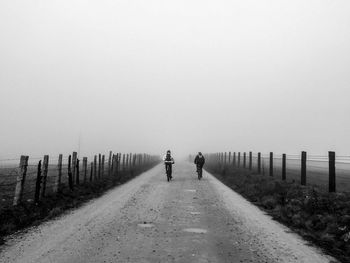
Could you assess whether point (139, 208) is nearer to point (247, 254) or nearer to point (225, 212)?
point (225, 212)

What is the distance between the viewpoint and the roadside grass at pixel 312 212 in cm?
862

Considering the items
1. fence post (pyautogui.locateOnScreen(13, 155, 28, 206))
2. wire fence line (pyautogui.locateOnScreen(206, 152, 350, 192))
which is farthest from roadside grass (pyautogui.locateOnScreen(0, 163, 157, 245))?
wire fence line (pyautogui.locateOnScreen(206, 152, 350, 192))

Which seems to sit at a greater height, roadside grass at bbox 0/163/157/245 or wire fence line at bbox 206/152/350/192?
wire fence line at bbox 206/152/350/192

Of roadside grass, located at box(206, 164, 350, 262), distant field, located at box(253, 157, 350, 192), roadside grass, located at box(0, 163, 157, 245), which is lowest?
roadside grass, located at box(0, 163, 157, 245)

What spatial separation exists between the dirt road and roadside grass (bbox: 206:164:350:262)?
51 centimetres

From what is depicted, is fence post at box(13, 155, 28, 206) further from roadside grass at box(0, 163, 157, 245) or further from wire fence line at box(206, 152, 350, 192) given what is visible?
wire fence line at box(206, 152, 350, 192)

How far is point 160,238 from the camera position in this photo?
8469mm

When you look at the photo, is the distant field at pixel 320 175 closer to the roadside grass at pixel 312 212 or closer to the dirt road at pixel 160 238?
the roadside grass at pixel 312 212

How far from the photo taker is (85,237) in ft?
28.1

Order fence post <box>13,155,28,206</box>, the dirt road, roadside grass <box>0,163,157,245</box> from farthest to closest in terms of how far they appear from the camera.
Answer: fence post <box>13,155,28,206</box>, roadside grass <box>0,163,157,245</box>, the dirt road

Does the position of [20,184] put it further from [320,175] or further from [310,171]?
[310,171]

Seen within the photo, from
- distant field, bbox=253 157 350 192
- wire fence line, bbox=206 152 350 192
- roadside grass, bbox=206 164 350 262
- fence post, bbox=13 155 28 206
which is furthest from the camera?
distant field, bbox=253 157 350 192

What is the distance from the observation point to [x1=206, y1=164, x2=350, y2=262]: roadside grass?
339 inches

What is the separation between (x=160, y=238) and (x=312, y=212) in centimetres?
569
